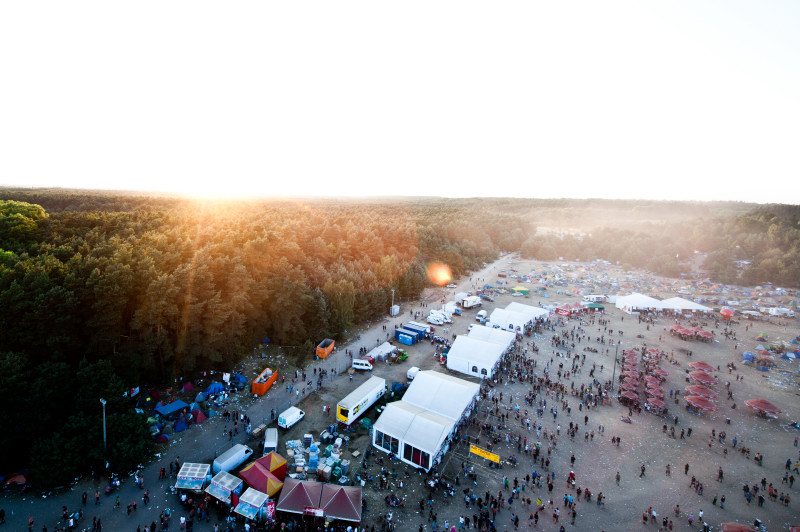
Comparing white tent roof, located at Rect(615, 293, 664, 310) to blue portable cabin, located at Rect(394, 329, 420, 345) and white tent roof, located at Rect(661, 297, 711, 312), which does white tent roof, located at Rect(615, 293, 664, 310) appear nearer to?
white tent roof, located at Rect(661, 297, 711, 312)

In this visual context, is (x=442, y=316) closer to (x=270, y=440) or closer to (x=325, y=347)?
(x=325, y=347)

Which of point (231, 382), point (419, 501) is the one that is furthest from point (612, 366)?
point (231, 382)

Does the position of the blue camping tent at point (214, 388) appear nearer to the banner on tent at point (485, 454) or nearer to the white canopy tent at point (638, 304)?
the banner on tent at point (485, 454)

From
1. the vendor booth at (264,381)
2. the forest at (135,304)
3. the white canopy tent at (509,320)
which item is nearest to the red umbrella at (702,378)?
the white canopy tent at (509,320)

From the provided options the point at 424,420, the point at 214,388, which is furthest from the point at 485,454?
the point at 214,388

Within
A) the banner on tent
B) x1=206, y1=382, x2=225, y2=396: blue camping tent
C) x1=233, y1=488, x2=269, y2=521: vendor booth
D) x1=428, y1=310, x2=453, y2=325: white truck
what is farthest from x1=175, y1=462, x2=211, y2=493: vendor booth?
x1=428, y1=310, x2=453, y2=325: white truck

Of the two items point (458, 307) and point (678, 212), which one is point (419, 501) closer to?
point (458, 307)
